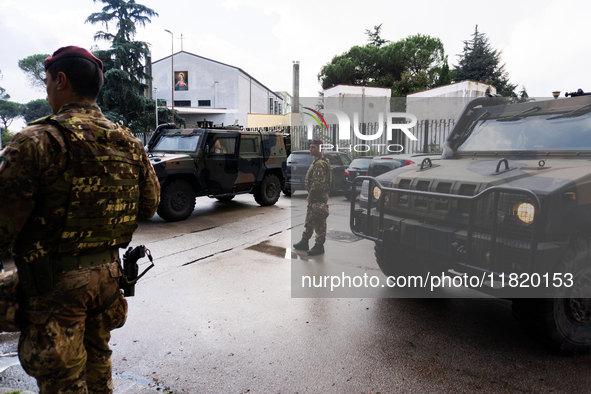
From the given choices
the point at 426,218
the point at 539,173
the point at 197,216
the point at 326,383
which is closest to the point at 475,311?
the point at 426,218

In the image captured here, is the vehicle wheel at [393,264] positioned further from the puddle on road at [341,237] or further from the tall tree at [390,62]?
the tall tree at [390,62]

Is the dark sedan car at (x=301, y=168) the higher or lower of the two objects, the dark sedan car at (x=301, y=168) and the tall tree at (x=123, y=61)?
the lower

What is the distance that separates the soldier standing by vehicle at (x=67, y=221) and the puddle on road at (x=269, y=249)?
Result: 3.83 meters

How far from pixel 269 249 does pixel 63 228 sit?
433cm

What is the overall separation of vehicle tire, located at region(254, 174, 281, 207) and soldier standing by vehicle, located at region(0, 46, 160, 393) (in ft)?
25.6

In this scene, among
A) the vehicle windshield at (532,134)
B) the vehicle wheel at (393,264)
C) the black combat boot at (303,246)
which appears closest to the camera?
the vehicle windshield at (532,134)

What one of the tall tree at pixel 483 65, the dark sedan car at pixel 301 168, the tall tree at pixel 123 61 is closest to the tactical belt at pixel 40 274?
the dark sedan car at pixel 301 168

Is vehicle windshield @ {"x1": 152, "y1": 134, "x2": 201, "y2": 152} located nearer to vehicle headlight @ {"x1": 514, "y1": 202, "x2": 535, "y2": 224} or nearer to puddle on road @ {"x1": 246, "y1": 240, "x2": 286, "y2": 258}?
puddle on road @ {"x1": 246, "y1": 240, "x2": 286, "y2": 258}

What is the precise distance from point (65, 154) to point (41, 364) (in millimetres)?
851

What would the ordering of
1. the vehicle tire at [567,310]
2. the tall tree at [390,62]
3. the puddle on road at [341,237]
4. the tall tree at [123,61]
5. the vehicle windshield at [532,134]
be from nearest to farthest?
the vehicle tire at [567,310] < the vehicle windshield at [532,134] < the puddle on road at [341,237] < the tall tree at [123,61] < the tall tree at [390,62]

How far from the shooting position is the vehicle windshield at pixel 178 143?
8.50m

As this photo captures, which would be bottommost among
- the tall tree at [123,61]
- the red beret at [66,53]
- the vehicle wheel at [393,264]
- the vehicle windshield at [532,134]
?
the vehicle wheel at [393,264]

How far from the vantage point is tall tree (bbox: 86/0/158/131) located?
83.0 ft

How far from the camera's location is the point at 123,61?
25844 millimetres
